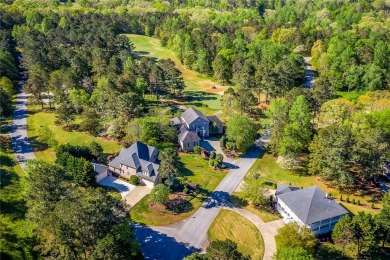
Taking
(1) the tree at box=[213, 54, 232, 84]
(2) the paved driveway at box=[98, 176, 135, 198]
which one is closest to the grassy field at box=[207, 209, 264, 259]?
(2) the paved driveway at box=[98, 176, 135, 198]

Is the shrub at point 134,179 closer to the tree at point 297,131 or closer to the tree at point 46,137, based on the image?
the tree at point 46,137

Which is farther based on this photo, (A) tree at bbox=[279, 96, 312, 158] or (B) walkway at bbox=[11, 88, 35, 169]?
(B) walkway at bbox=[11, 88, 35, 169]

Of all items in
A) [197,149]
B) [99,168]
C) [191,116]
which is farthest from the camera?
[191,116]

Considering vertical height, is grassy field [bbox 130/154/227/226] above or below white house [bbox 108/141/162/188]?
below

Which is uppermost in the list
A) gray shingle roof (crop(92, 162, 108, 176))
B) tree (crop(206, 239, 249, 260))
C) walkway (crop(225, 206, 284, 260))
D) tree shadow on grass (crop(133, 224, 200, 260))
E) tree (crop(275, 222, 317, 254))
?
tree (crop(206, 239, 249, 260))

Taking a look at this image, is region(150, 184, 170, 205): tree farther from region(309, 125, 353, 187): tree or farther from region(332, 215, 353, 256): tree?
region(309, 125, 353, 187): tree

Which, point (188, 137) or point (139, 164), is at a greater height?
point (188, 137)

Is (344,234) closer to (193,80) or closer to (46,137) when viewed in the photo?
(46,137)

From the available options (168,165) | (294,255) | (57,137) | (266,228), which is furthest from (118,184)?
(294,255)
